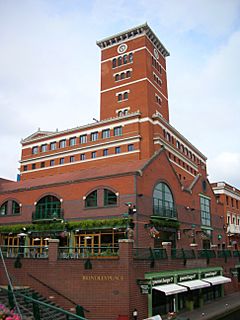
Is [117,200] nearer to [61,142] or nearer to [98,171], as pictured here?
[98,171]

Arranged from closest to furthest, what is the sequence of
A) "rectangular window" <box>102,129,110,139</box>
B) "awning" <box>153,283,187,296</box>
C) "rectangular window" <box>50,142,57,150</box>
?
1. "awning" <box>153,283,187,296</box>
2. "rectangular window" <box>102,129,110,139</box>
3. "rectangular window" <box>50,142,57,150</box>

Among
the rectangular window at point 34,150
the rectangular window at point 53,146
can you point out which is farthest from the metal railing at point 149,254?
the rectangular window at point 34,150

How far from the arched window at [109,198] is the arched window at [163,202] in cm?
420

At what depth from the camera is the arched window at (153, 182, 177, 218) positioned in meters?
34.3

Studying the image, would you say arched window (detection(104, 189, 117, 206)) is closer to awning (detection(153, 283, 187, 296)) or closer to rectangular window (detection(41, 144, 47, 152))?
awning (detection(153, 283, 187, 296))

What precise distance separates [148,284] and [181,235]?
1711 cm

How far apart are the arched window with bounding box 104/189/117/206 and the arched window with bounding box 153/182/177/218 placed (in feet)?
13.8

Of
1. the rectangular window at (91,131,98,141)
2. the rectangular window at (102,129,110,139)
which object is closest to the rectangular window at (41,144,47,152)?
the rectangular window at (91,131,98,141)

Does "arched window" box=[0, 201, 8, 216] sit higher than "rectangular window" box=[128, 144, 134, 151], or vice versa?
"rectangular window" box=[128, 144, 134, 151]

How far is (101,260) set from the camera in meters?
20.9

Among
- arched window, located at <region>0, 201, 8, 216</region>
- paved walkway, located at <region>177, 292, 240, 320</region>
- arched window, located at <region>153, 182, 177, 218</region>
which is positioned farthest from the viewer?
arched window, located at <region>0, 201, 8, 216</region>

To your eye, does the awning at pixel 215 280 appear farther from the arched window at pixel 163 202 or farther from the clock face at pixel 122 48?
the clock face at pixel 122 48

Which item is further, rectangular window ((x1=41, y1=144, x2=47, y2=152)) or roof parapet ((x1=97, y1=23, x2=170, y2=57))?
rectangular window ((x1=41, y1=144, x2=47, y2=152))

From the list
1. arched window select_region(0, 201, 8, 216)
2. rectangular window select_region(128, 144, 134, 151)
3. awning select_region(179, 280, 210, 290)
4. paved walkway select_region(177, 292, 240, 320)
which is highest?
rectangular window select_region(128, 144, 134, 151)
